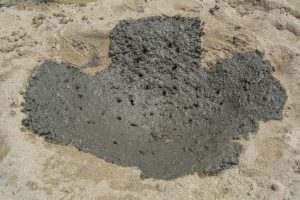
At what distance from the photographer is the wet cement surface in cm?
1041

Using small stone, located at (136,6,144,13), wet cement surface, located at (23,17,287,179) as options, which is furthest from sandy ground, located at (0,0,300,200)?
wet cement surface, located at (23,17,287,179)

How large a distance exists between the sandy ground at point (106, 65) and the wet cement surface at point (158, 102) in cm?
31

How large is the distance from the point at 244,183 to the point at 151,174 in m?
1.94

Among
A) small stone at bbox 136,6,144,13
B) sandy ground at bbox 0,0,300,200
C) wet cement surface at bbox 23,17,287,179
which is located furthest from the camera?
small stone at bbox 136,6,144,13

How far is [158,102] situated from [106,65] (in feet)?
5.85

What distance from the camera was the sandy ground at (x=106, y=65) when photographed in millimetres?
9242

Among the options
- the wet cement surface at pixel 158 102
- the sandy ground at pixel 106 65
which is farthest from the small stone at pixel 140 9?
the wet cement surface at pixel 158 102

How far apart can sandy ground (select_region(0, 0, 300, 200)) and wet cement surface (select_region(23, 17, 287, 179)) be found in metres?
0.31

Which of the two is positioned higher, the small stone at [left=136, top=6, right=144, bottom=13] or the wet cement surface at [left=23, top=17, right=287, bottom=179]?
the small stone at [left=136, top=6, right=144, bottom=13]

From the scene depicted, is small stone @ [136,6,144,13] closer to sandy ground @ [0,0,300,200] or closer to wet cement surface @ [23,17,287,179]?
sandy ground @ [0,0,300,200]

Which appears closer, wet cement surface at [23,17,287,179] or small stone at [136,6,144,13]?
wet cement surface at [23,17,287,179]

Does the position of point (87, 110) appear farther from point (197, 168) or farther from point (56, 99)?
point (197, 168)

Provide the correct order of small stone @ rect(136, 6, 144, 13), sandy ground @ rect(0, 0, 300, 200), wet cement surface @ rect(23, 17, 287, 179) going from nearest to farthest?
sandy ground @ rect(0, 0, 300, 200)
wet cement surface @ rect(23, 17, 287, 179)
small stone @ rect(136, 6, 144, 13)

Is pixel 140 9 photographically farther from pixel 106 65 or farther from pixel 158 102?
pixel 158 102
